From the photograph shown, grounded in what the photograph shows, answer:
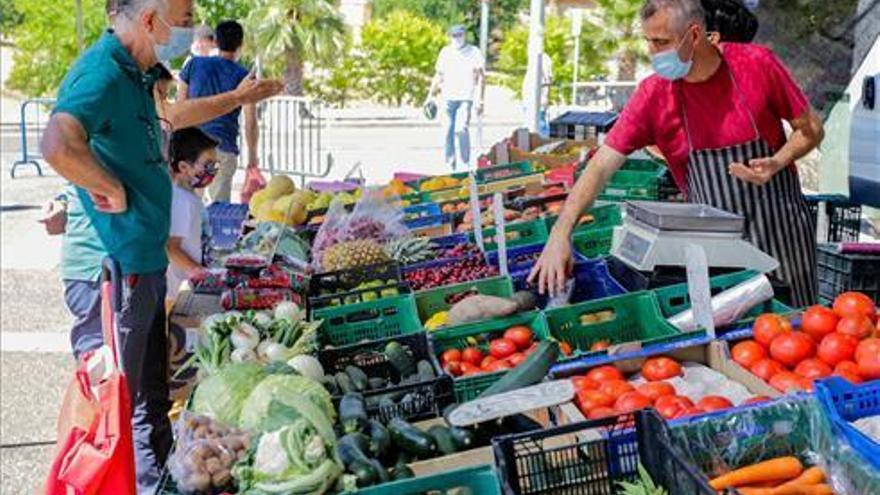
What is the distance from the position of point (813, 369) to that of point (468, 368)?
3.81ft

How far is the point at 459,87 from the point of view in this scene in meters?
14.8

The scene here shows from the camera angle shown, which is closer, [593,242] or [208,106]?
[593,242]

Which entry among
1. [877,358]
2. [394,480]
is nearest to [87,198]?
Result: [394,480]

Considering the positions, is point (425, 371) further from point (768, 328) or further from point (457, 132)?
point (457, 132)

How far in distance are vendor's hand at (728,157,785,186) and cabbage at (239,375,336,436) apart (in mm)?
1790

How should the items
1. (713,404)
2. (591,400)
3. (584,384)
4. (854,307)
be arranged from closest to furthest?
1. (713,404)
2. (591,400)
3. (584,384)
4. (854,307)

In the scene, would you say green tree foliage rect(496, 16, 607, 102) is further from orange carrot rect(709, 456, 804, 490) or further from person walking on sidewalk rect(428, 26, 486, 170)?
orange carrot rect(709, 456, 804, 490)

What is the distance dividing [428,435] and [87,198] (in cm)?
194

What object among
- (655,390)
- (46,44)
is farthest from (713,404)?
(46,44)

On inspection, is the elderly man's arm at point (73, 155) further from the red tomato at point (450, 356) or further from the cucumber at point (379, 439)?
the cucumber at point (379, 439)

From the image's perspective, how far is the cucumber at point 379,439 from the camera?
274cm

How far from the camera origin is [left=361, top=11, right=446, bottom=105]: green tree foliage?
31562 mm

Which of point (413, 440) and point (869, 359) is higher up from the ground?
point (869, 359)

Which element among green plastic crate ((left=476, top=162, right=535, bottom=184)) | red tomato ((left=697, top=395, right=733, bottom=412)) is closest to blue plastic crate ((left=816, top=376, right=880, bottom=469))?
red tomato ((left=697, top=395, right=733, bottom=412))
